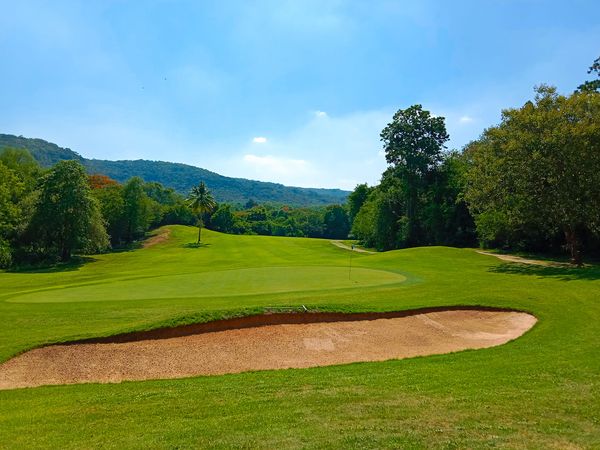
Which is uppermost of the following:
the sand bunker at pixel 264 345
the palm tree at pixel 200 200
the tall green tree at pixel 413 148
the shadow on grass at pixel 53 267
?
the tall green tree at pixel 413 148

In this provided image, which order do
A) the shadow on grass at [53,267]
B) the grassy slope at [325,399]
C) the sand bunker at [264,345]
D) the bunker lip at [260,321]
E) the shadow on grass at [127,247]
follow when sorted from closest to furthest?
1. the grassy slope at [325,399]
2. the sand bunker at [264,345]
3. the bunker lip at [260,321]
4. the shadow on grass at [53,267]
5. the shadow on grass at [127,247]

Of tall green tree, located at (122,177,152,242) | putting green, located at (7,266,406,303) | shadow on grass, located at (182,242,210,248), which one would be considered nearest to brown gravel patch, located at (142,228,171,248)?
tall green tree, located at (122,177,152,242)

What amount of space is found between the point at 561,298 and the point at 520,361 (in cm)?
983

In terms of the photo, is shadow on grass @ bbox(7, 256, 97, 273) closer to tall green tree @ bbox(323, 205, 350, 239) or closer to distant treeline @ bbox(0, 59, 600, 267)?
distant treeline @ bbox(0, 59, 600, 267)

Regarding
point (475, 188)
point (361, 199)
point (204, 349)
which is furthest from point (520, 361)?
point (361, 199)

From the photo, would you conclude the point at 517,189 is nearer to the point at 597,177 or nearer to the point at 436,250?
the point at 597,177

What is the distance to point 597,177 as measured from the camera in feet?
93.8

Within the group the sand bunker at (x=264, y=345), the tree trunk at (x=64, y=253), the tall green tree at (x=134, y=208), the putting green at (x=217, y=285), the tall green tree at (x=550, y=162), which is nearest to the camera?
the sand bunker at (x=264, y=345)

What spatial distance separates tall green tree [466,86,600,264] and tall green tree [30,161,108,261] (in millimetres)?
46374

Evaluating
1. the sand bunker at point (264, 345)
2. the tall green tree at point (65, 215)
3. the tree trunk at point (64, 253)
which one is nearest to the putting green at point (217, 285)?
the sand bunker at point (264, 345)

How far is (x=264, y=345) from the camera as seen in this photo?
14.0 meters

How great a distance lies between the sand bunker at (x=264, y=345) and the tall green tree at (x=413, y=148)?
4410 centimetres

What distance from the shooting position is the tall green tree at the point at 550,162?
28.5 m

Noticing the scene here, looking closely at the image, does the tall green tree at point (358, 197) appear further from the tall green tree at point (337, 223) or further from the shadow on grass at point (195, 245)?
the tall green tree at point (337, 223)
